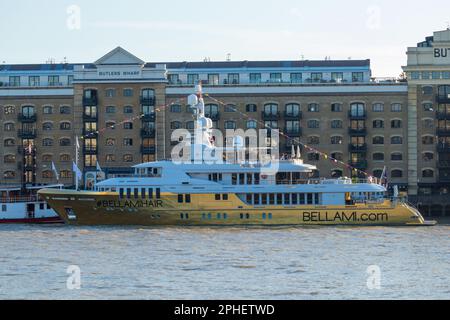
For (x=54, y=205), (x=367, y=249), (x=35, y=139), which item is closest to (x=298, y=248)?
(x=367, y=249)

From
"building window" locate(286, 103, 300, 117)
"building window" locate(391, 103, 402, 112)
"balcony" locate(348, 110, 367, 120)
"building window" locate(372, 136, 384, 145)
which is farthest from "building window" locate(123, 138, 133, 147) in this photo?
"building window" locate(391, 103, 402, 112)

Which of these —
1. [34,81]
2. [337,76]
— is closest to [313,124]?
[337,76]

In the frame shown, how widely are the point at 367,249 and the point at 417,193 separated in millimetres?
50239

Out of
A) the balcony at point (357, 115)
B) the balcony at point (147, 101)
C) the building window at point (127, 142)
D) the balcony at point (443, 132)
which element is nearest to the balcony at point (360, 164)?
the balcony at point (357, 115)

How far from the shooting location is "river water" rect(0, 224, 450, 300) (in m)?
36.8

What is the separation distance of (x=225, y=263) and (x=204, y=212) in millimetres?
27967

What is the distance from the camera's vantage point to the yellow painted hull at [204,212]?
74.1 m

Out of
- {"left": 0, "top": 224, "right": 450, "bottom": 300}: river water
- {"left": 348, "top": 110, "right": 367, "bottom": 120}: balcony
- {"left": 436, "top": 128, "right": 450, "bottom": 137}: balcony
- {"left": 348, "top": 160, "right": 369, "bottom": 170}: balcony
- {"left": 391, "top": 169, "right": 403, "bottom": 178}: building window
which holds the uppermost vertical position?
{"left": 348, "top": 110, "right": 367, "bottom": 120}: balcony

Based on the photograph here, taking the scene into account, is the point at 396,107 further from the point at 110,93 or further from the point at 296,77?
the point at 110,93

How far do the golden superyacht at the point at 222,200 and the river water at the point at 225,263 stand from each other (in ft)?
16.8

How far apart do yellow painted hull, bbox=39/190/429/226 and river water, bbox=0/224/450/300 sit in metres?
4.92

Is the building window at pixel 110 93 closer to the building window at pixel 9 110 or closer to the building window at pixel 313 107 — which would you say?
the building window at pixel 9 110

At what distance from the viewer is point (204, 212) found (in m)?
74.3

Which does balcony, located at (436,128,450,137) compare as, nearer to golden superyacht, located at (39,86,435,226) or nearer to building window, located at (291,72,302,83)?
building window, located at (291,72,302,83)
